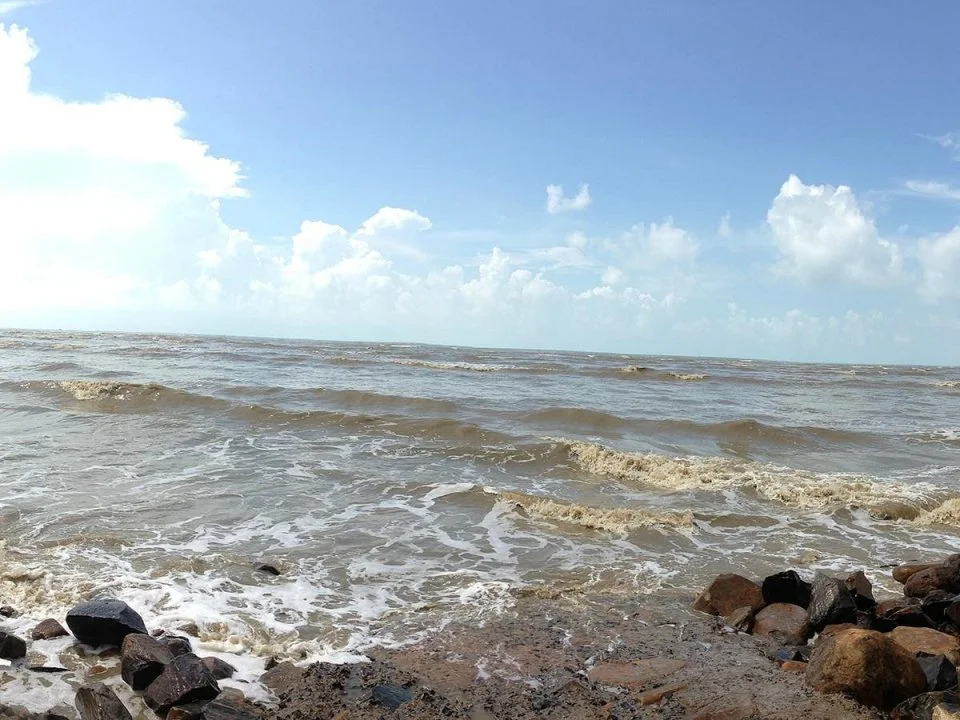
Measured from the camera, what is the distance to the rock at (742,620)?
599cm

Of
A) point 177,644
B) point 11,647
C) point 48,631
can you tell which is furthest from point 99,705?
point 48,631

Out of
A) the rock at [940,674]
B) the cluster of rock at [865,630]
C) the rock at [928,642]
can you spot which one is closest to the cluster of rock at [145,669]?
the cluster of rock at [865,630]

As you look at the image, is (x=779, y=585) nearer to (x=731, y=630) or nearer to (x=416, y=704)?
(x=731, y=630)

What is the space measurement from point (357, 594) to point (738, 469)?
32.8 feet

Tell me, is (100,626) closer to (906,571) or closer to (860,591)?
(860,591)

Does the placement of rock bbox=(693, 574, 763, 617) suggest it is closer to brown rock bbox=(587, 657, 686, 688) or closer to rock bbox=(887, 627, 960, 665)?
rock bbox=(887, 627, 960, 665)

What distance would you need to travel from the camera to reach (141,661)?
15.0ft

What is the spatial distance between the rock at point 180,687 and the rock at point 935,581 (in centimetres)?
683

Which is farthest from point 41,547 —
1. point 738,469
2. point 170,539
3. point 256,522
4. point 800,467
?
point 800,467

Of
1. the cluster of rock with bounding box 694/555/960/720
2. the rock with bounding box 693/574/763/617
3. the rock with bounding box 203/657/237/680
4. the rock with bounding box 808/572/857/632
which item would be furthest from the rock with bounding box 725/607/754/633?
the rock with bounding box 203/657/237/680

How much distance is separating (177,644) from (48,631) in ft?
3.82

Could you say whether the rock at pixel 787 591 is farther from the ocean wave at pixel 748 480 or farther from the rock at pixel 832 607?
the ocean wave at pixel 748 480

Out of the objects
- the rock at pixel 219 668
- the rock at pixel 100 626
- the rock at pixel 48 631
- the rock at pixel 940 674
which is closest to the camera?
the rock at pixel 940 674

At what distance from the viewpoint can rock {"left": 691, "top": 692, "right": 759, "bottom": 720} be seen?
168 inches
